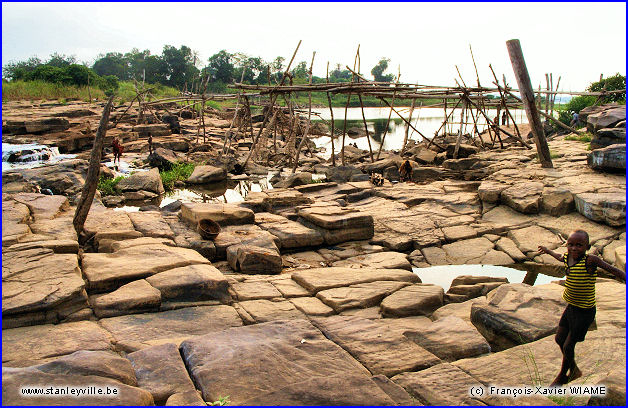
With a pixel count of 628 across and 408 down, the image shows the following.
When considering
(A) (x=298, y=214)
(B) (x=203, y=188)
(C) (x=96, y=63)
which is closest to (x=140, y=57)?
(C) (x=96, y=63)

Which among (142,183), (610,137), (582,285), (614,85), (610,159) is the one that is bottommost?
(142,183)

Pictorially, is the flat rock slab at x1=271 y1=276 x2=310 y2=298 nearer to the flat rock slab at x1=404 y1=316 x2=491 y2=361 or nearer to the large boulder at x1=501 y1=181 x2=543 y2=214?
the flat rock slab at x1=404 y1=316 x2=491 y2=361

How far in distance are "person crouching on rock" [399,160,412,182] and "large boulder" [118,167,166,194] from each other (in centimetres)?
621

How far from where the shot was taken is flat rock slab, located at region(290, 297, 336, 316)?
4.63 meters

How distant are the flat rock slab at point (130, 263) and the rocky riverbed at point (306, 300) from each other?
0.03m

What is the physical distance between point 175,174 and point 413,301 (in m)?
10.9

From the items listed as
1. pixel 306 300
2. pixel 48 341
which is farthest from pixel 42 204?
pixel 306 300

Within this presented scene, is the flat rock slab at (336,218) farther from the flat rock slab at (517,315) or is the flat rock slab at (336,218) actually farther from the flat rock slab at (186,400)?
the flat rock slab at (186,400)

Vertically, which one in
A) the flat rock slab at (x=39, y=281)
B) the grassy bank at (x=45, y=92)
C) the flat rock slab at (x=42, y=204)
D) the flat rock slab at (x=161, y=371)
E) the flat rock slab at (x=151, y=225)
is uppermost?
the grassy bank at (x=45, y=92)

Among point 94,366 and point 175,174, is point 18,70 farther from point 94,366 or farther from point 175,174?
point 94,366

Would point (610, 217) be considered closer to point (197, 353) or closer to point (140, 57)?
point (197, 353)

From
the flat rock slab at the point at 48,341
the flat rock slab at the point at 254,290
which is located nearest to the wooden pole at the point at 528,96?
the flat rock slab at the point at 254,290

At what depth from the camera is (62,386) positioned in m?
2.52
